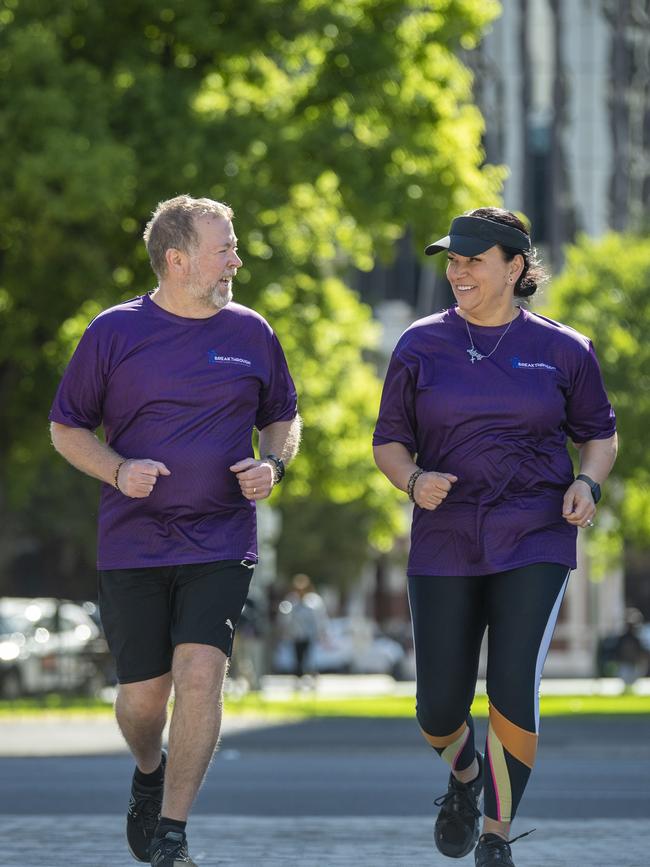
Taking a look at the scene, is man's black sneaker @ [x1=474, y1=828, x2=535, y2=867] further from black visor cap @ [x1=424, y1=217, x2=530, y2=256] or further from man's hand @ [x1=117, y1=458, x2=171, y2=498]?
black visor cap @ [x1=424, y1=217, x2=530, y2=256]

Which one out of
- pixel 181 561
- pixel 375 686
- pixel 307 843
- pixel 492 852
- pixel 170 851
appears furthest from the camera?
pixel 375 686

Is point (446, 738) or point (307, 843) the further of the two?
point (307, 843)

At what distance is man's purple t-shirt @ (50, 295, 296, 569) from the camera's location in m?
6.79

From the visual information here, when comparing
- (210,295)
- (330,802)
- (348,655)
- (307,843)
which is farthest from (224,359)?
(348,655)

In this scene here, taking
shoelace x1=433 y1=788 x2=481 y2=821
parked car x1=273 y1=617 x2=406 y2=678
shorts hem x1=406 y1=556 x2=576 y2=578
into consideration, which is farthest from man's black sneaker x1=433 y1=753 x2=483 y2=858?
parked car x1=273 y1=617 x2=406 y2=678

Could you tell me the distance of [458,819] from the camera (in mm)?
7141

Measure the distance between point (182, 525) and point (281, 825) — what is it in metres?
2.94

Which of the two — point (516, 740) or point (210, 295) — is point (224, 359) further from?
point (516, 740)

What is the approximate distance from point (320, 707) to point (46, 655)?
16.9 ft

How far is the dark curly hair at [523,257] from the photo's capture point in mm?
7156

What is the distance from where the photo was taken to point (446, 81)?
82.8 feet

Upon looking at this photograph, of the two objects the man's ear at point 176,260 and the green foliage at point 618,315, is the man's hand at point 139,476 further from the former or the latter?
the green foliage at point 618,315

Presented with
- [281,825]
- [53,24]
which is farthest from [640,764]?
[53,24]

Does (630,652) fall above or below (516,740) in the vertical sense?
below
